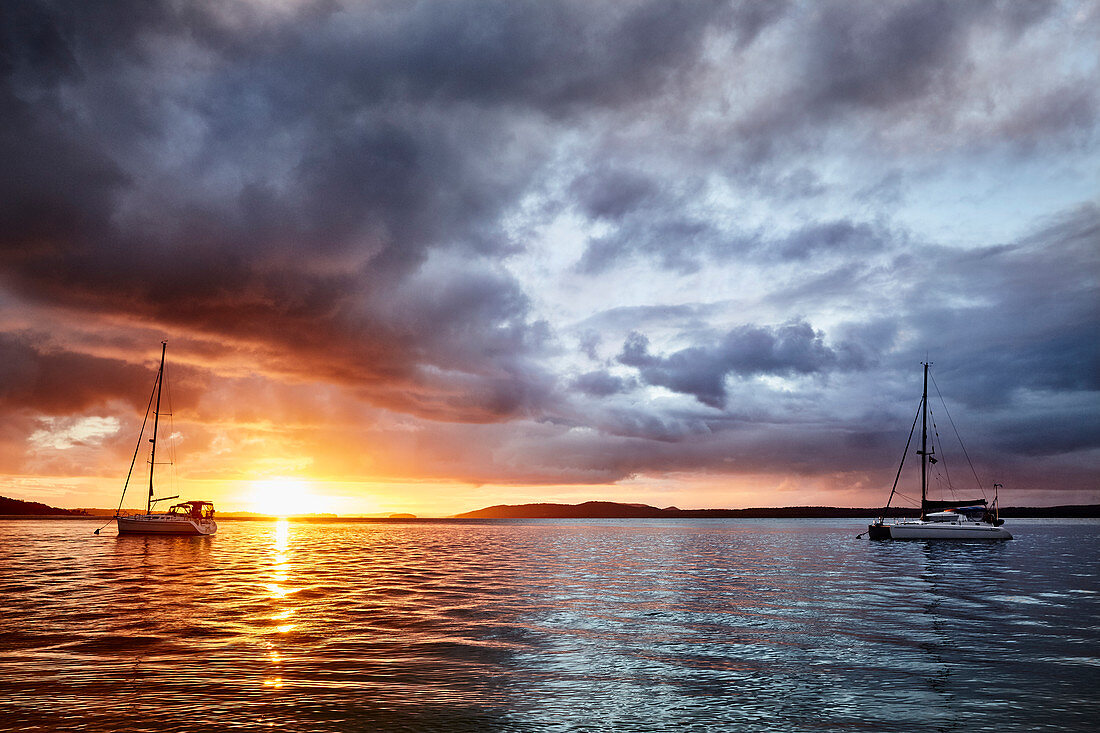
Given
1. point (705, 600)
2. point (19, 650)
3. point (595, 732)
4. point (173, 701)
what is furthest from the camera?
point (705, 600)

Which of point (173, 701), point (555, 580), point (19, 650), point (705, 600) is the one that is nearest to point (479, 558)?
point (555, 580)

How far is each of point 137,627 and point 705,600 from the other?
992 inches

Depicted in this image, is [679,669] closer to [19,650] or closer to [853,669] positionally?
[853,669]

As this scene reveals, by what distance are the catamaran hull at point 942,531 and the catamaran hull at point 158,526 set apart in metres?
105

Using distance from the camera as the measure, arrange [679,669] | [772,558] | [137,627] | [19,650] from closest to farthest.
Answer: [679,669] < [19,650] < [137,627] < [772,558]

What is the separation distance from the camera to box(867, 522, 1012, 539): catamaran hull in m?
98.6

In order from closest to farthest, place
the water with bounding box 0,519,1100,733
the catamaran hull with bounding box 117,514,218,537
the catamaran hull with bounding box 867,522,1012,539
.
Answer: the water with bounding box 0,519,1100,733 < the catamaran hull with bounding box 867,522,1012,539 < the catamaran hull with bounding box 117,514,218,537

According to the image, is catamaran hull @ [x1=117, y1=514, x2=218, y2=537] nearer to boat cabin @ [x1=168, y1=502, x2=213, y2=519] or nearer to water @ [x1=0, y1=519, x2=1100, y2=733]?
boat cabin @ [x1=168, y1=502, x2=213, y2=519]

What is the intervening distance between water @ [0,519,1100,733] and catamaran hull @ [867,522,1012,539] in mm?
57955

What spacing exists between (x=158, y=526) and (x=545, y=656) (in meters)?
105

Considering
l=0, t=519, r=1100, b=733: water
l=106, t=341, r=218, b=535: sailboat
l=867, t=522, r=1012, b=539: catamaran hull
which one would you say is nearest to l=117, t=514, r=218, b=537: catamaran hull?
l=106, t=341, r=218, b=535: sailboat

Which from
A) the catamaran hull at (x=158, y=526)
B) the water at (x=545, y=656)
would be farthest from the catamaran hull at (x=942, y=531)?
the catamaran hull at (x=158, y=526)

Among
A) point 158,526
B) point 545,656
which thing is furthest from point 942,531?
point 158,526

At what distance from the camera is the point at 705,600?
35875mm
